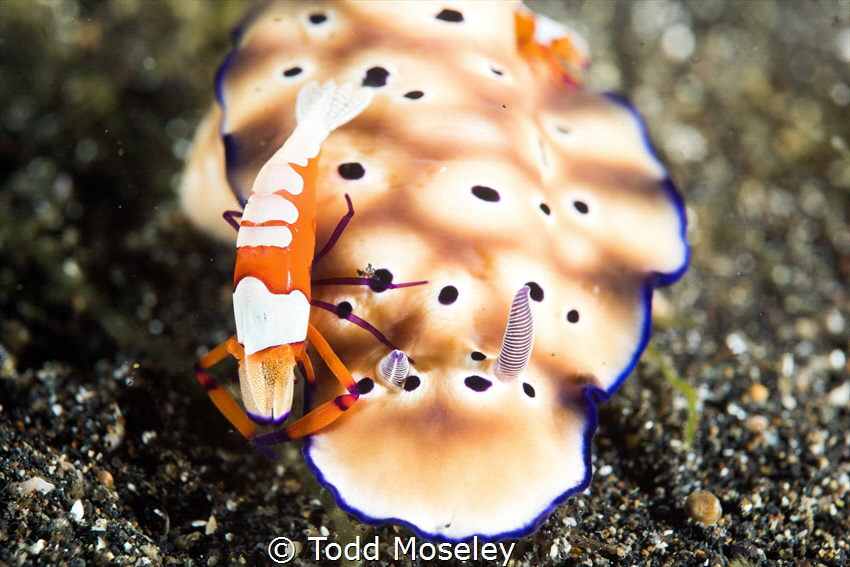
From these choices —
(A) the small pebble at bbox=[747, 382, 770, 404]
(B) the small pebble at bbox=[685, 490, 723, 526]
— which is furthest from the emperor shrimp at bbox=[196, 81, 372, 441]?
(A) the small pebble at bbox=[747, 382, 770, 404]

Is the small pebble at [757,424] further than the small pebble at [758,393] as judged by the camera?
No

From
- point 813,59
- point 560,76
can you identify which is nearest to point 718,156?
point 813,59

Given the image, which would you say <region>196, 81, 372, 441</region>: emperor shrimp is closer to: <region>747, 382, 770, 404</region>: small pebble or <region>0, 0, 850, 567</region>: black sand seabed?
<region>0, 0, 850, 567</region>: black sand seabed

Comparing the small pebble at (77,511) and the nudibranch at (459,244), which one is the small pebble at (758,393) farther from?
the small pebble at (77,511)

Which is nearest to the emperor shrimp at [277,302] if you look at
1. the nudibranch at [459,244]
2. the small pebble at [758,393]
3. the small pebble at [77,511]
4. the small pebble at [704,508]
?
the nudibranch at [459,244]

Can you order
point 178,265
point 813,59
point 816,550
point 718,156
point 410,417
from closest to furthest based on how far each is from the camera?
1. point 410,417
2. point 816,550
3. point 178,265
4. point 718,156
5. point 813,59

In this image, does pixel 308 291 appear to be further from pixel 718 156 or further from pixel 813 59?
pixel 813 59

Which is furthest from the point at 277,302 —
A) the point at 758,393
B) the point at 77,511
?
the point at 758,393
